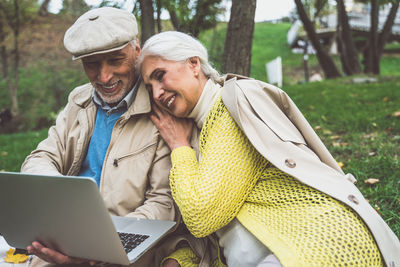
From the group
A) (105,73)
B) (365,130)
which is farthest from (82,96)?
(365,130)

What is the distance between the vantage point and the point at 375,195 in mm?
3285

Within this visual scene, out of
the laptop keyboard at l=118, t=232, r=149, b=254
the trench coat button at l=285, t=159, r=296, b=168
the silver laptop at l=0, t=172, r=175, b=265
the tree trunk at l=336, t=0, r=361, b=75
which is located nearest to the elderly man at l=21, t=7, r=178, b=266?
the laptop keyboard at l=118, t=232, r=149, b=254

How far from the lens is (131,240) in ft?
6.23

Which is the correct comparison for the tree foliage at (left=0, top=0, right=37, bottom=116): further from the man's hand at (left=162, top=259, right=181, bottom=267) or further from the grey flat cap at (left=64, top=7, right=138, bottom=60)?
the man's hand at (left=162, top=259, right=181, bottom=267)

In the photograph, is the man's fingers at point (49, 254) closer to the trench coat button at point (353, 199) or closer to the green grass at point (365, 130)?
the trench coat button at point (353, 199)

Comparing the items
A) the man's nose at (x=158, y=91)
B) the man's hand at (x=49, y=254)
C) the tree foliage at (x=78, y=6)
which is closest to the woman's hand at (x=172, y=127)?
the man's nose at (x=158, y=91)

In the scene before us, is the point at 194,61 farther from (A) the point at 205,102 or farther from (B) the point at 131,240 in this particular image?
(B) the point at 131,240

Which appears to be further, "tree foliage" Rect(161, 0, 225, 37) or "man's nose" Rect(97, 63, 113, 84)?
"tree foliage" Rect(161, 0, 225, 37)

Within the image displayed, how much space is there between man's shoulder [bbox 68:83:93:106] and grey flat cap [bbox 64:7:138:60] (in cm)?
38

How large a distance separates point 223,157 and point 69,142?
4.21 feet

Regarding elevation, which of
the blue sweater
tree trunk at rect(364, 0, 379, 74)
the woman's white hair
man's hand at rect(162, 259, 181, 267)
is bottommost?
tree trunk at rect(364, 0, 379, 74)

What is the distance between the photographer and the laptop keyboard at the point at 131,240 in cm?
183

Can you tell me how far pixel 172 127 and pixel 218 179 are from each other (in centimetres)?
65

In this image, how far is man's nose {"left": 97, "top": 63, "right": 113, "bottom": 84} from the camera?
246 centimetres
